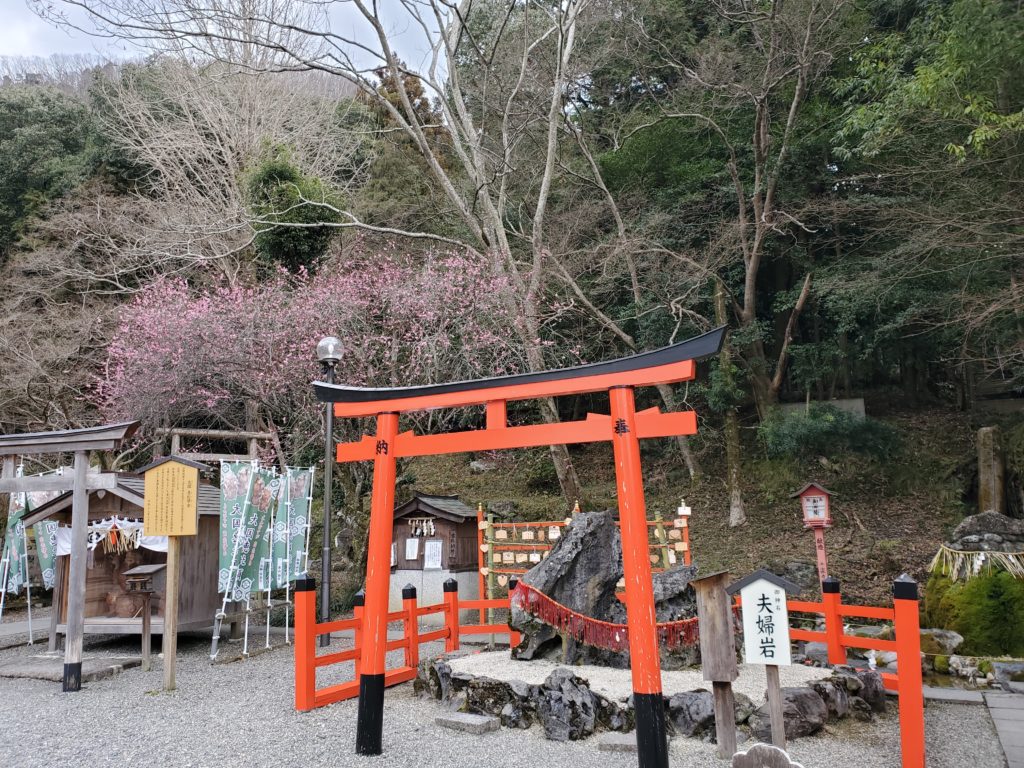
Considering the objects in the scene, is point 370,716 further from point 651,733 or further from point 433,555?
point 433,555

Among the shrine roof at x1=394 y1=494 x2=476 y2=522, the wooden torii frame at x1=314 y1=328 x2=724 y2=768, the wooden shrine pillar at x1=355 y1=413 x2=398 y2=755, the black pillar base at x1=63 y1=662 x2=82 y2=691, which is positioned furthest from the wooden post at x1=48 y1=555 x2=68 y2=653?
the wooden shrine pillar at x1=355 y1=413 x2=398 y2=755

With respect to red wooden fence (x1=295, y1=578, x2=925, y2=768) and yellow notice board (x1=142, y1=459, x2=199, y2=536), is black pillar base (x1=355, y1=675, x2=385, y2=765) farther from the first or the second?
yellow notice board (x1=142, y1=459, x2=199, y2=536)

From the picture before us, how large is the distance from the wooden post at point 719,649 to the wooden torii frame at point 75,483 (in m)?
6.04

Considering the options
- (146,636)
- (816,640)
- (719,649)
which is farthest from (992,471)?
(146,636)

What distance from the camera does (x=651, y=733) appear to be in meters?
3.96

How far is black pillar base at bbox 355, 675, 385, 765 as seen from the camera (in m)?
4.79

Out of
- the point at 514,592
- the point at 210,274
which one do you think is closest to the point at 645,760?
the point at 514,592

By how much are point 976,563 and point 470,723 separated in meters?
6.68

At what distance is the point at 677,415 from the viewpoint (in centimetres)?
435

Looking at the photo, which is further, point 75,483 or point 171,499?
point 75,483

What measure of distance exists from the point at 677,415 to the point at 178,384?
1131cm

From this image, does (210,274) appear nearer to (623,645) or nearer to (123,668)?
(123,668)

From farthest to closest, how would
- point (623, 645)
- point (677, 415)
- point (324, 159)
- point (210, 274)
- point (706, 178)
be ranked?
point (324, 159), point (210, 274), point (706, 178), point (623, 645), point (677, 415)

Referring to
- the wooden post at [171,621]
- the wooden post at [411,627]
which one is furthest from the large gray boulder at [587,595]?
the wooden post at [171,621]
